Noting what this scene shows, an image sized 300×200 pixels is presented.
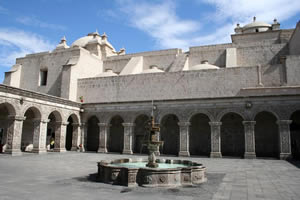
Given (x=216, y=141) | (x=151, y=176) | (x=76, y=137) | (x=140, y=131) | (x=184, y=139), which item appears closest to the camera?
(x=151, y=176)

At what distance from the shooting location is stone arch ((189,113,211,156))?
18984 millimetres

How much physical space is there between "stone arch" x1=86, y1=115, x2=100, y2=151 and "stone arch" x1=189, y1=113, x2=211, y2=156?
8.54 meters

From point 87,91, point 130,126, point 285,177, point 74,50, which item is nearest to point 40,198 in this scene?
point 285,177

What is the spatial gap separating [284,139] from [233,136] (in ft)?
12.2

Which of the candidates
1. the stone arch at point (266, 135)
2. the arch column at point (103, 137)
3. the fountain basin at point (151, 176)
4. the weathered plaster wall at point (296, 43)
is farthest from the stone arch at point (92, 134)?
the weathered plaster wall at point (296, 43)

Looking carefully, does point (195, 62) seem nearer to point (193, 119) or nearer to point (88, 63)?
point (193, 119)

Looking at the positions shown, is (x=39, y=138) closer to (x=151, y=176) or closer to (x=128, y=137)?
(x=128, y=137)

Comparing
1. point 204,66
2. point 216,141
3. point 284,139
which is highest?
point 204,66

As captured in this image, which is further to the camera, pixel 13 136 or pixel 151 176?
pixel 13 136

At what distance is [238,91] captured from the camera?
17.8 metres

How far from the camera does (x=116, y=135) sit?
71.4ft

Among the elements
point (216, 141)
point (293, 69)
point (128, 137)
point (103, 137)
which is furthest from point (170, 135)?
point (293, 69)

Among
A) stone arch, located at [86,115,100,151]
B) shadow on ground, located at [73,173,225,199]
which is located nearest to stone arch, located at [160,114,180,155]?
stone arch, located at [86,115,100,151]

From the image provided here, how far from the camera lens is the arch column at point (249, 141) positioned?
1581 cm
